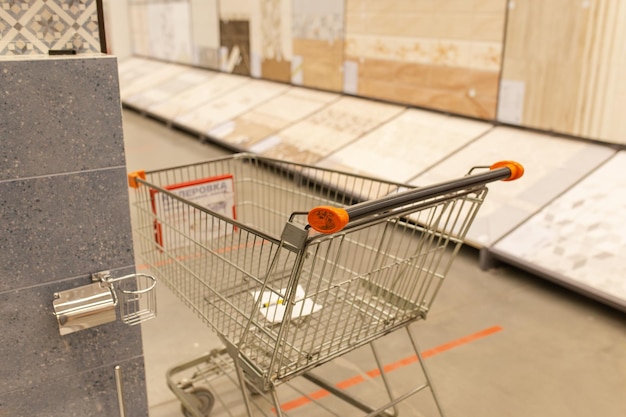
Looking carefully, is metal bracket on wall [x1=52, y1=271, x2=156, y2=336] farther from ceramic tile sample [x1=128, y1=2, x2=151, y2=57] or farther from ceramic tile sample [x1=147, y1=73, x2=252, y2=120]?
ceramic tile sample [x1=128, y1=2, x2=151, y2=57]

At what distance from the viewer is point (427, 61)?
18.0ft

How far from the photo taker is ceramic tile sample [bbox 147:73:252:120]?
865 cm

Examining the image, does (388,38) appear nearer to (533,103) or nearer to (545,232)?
(533,103)

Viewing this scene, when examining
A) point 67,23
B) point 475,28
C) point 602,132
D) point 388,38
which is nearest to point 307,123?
point 388,38

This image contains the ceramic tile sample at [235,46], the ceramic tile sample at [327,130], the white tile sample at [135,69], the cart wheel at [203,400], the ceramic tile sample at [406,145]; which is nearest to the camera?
the cart wheel at [203,400]

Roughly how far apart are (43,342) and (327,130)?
4.55 metres

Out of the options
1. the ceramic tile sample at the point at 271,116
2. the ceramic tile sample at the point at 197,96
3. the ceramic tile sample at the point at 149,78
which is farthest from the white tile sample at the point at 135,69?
the ceramic tile sample at the point at 271,116

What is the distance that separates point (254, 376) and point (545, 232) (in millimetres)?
2576

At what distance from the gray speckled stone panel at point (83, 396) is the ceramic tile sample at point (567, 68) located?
3.59 m

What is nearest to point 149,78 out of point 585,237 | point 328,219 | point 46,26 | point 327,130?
point 327,130

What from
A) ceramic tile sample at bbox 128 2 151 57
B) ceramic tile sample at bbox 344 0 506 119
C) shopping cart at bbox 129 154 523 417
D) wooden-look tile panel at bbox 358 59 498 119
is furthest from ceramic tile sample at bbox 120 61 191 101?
shopping cart at bbox 129 154 523 417

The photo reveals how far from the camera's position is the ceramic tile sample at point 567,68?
156 inches

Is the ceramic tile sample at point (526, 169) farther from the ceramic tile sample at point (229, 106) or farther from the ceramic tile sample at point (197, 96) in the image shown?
the ceramic tile sample at point (197, 96)

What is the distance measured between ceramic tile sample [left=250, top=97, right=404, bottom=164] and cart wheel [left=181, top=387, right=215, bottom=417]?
336 cm
